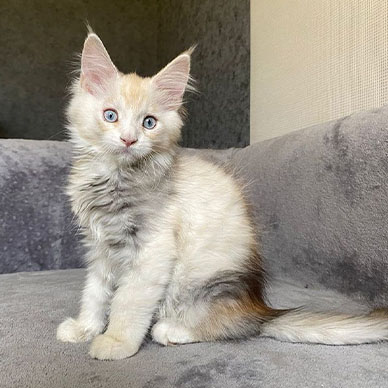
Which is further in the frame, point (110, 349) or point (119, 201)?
point (119, 201)

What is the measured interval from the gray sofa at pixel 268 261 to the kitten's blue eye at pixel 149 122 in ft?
1.77

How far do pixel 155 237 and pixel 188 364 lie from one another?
302mm

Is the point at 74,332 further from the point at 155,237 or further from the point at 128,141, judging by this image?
the point at 128,141

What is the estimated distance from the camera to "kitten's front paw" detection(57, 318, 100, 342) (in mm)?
1037

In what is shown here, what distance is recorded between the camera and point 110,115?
1.09 m

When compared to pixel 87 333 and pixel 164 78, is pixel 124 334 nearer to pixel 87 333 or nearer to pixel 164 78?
pixel 87 333

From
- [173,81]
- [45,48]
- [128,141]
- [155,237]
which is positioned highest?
[45,48]

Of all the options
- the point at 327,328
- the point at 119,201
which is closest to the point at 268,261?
the point at 327,328

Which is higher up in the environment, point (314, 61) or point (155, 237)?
point (314, 61)

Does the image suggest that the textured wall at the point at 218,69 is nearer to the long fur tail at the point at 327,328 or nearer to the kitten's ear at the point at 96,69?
the kitten's ear at the point at 96,69

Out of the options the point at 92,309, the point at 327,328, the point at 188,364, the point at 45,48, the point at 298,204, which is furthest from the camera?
the point at 45,48

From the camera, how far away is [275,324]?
1.03m

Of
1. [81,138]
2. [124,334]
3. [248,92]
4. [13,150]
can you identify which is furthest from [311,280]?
[248,92]

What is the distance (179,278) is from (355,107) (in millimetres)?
1068
